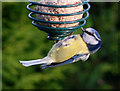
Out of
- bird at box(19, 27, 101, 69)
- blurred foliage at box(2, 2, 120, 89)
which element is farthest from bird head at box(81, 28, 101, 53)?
blurred foliage at box(2, 2, 120, 89)

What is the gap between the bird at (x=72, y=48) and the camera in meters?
1.71

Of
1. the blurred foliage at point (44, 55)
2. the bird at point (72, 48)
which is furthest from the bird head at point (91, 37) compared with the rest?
the blurred foliage at point (44, 55)

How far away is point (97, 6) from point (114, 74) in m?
1.21

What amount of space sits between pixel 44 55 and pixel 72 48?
2387 mm

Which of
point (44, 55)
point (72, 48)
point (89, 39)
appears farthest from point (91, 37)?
point (44, 55)

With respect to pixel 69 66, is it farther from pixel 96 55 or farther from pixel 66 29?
pixel 66 29

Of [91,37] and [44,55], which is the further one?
[44,55]

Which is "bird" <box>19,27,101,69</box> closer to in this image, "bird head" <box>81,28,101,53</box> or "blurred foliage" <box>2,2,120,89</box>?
"bird head" <box>81,28,101,53</box>

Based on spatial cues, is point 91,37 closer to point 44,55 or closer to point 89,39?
point 89,39

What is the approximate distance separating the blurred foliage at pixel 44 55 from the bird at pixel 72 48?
6.21ft

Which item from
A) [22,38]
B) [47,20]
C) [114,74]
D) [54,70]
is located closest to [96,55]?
[114,74]

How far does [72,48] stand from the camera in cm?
171

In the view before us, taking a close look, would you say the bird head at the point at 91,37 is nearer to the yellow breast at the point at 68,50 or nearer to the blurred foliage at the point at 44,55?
the yellow breast at the point at 68,50

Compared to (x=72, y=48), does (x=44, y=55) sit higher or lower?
lower
